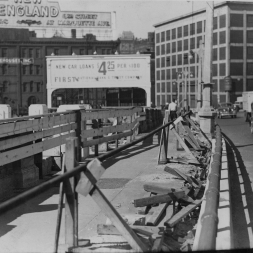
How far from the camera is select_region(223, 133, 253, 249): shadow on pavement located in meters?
5.48

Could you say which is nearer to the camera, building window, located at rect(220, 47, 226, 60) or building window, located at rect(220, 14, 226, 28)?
building window, located at rect(220, 14, 226, 28)

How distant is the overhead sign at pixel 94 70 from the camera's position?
1587 inches

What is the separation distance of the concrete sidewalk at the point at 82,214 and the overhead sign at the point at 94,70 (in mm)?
30420

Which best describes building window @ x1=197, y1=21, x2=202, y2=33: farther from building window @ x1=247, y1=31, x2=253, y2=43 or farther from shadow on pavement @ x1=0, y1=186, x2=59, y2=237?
shadow on pavement @ x1=0, y1=186, x2=59, y2=237

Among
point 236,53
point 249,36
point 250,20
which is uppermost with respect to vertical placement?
point 250,20

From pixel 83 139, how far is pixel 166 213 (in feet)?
17.9

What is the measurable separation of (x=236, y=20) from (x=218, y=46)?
7.51m

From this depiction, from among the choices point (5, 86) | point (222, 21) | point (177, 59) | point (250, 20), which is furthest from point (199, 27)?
point (5, 86)

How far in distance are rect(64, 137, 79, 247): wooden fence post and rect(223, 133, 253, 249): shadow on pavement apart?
1944 mm

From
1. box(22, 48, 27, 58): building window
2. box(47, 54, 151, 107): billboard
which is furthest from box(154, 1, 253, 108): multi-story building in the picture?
box(47, 54, 151, 107): billboard

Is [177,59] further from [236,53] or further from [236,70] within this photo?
[236,53]

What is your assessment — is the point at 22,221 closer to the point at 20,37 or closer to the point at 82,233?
the point at 82,233

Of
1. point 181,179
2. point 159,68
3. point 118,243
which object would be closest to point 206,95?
point 181,179

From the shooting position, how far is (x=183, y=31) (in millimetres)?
94625
